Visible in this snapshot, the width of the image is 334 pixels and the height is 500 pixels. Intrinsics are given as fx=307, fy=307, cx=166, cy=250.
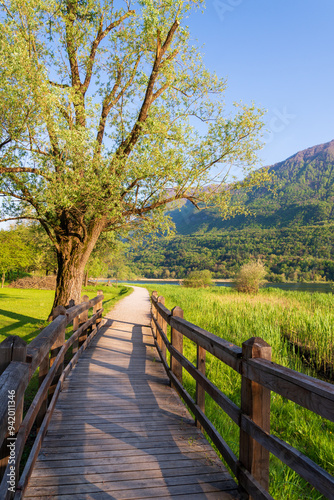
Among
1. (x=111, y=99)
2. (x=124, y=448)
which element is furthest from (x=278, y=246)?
(x=124, y=448)

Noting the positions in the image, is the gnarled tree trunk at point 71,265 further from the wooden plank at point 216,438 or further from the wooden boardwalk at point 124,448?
the wooden plank at point 216,438

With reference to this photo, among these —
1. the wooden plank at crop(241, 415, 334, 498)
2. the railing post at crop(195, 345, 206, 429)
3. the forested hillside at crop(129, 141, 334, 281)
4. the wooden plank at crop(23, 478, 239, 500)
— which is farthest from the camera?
the forested hillside at crop(129, 141, 334, 281)

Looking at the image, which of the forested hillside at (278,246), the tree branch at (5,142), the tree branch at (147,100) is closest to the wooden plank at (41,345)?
the tree branch at (5,142)

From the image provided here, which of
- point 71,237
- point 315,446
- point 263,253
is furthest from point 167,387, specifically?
point 263,253

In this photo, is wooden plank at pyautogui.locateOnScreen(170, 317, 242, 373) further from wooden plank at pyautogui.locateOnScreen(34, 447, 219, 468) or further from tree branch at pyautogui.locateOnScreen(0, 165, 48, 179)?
tree branch at pyautogui.locateOnScreen(0, 165, 48, 179)

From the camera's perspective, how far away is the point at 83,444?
319 cm

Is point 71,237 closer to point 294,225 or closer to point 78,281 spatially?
point 78,281

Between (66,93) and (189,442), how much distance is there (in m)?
9.47

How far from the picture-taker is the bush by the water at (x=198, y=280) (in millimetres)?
44438

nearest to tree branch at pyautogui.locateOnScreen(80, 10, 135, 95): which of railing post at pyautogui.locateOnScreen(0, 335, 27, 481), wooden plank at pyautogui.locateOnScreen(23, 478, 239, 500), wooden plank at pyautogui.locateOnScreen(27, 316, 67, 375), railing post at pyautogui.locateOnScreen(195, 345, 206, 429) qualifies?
wooden plank at pyautogui.locateOnScreen(27, 316, 67, 375)

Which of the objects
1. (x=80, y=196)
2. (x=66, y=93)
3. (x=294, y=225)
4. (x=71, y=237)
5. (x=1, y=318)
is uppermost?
(x=294, y=225)

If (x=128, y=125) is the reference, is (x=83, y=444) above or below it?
below

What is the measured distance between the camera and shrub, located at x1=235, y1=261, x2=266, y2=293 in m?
31.8

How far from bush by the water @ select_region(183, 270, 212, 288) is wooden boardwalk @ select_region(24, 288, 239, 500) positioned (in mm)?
39237
